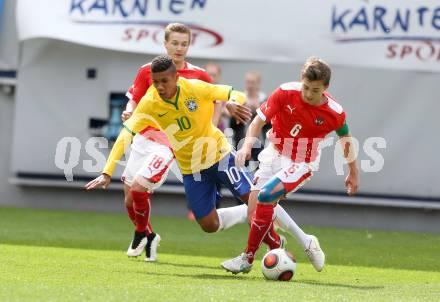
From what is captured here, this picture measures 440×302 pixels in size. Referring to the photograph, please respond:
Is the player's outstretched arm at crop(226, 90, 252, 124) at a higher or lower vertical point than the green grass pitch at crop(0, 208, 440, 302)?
higher

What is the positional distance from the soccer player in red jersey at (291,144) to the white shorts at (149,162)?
43.6 inches

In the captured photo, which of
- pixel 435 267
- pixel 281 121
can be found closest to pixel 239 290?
pixel 281 121

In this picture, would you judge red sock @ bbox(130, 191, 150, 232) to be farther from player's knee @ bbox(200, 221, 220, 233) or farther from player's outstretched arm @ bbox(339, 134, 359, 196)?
player's outstretched arm @ bbox(339, 134, 359, 196)

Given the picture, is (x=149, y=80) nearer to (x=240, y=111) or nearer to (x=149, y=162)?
(x=149, y=162)

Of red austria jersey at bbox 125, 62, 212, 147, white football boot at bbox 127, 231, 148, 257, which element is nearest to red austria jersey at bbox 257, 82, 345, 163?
red austria jersey at bbox 125, 62, 212, 147

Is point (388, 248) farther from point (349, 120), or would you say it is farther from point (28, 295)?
point (28, 295)

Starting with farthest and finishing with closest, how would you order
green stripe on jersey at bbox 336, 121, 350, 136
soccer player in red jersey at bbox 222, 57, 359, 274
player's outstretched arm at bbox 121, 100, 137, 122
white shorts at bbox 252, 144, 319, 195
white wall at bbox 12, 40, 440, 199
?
white wall at bbox 12, 40, 440, 199
player's outstretched arm at bbox 121, 100, 137, 122
green stripe on jersey at bbox 336, 121, 350, 136
white shorts at bbox 252, 144, 319, 195
soccer player in red jersey at bbox 222, 57, 359, 274

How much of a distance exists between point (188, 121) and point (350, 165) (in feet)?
4.62

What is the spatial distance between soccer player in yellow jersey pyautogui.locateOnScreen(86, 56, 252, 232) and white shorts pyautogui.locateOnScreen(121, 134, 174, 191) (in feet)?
1.16

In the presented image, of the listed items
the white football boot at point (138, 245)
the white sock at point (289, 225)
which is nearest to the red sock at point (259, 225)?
the white sock at point (289, 225)

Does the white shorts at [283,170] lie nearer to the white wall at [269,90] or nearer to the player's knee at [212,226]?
the player's knee at [212,226]

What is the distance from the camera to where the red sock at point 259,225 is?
9367 millimetres

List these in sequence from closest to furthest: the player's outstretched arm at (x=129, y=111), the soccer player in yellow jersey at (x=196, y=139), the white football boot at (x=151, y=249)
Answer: the soccer player in yellow jersey at (x=196, y=139), the player's outstretched arm at (x=129, y=111), the white football boot at (x=151, y=249)

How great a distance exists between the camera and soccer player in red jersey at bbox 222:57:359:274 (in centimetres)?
931
